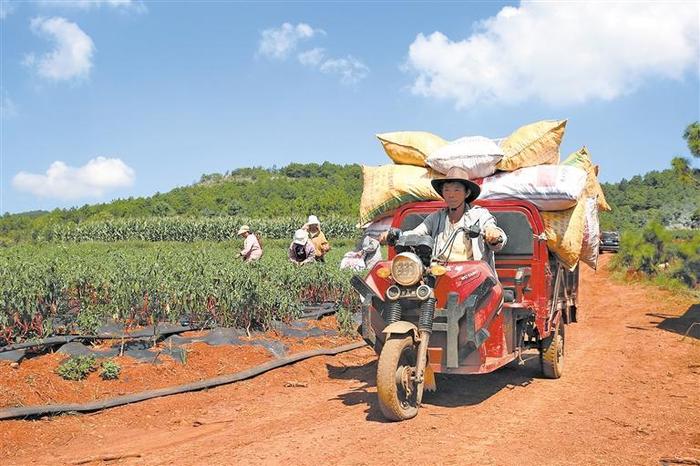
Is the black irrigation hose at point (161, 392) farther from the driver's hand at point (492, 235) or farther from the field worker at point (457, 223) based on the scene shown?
the driver's hand at point (492, 235)

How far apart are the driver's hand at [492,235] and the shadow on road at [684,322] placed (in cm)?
635

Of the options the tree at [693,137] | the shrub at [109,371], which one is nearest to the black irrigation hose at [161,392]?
the shrub at [109,371]

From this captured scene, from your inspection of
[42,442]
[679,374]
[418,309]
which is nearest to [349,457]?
[418,309]

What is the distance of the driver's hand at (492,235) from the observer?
5.63 m

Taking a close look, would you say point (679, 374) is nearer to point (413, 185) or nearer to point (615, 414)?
point (615, 414)

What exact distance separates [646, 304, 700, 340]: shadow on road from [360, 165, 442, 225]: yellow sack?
588 cm

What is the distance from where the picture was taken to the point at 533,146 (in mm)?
7082

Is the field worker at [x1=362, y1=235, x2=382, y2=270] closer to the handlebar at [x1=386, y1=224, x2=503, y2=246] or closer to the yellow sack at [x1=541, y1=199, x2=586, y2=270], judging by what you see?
the handlebar at [x1=386, y1=224, x2=503, y2=246]

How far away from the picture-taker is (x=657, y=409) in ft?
19.6

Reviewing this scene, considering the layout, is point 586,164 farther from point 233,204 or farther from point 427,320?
point 233,204

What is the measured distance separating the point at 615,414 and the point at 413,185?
316 cm

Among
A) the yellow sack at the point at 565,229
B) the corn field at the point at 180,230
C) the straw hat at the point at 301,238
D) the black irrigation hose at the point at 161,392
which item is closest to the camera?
the black irrigation hose at the point at 161,392

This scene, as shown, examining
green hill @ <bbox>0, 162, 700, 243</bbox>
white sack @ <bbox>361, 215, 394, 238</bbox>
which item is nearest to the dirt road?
white sack @ <bbox>361, 215, 394, 238</bbox>

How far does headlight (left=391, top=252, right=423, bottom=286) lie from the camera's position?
5277 mm
